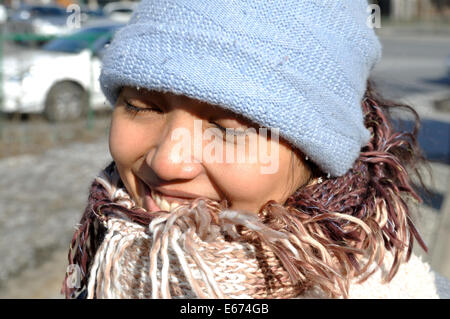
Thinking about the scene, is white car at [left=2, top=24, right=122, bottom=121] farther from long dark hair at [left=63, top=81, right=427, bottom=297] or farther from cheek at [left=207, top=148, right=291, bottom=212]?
cheek at [left=207, top=148, right=291, bottom=212]

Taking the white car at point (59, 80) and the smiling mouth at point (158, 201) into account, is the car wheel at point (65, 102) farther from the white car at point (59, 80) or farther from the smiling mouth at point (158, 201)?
the smiling mouth at point (158, 201)

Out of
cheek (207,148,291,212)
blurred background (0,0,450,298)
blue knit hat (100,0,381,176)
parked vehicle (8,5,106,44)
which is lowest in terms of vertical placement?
blurred background (0,0,450,298)

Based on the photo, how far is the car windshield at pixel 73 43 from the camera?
8.23 m

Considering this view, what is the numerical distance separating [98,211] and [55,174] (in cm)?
496

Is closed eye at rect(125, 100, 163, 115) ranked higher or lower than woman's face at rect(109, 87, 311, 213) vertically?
higher

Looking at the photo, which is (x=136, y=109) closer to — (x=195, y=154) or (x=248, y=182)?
(x=195, y=154)

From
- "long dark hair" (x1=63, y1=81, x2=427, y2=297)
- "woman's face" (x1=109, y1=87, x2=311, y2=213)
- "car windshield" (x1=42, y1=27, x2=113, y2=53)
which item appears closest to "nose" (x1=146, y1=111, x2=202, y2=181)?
"woman's face" (x1=109, y1=87, x2=311, y2=213)

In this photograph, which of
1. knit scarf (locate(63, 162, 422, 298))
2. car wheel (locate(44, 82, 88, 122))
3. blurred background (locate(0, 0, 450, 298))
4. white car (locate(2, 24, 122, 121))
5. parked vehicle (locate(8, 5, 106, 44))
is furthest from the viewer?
parked vehicle (locate(8, 5, 106, 44))

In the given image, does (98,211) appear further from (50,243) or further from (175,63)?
(50,243)

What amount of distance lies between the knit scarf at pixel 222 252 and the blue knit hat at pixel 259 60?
0.18m

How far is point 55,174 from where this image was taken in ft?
19.5

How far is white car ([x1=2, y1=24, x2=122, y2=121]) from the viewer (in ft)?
24.7

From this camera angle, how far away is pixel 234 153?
3.59 feet

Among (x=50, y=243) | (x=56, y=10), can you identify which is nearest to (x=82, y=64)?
(x=50, y=243)
